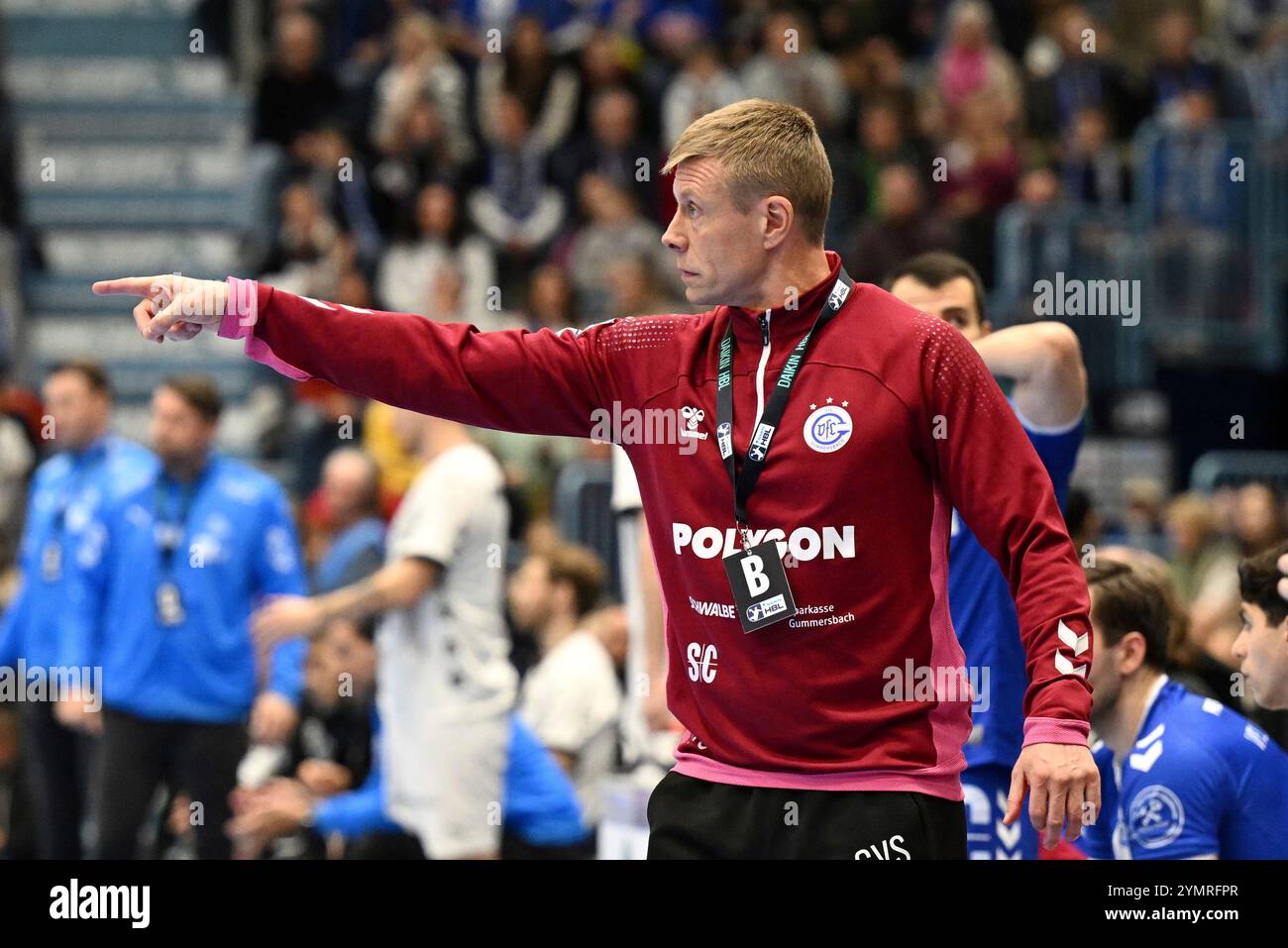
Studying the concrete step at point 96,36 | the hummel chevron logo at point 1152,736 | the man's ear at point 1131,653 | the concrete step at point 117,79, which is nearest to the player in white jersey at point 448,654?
the man's ear at point 1131,653

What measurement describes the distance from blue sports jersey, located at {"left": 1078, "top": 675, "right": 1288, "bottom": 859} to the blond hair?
1.54m

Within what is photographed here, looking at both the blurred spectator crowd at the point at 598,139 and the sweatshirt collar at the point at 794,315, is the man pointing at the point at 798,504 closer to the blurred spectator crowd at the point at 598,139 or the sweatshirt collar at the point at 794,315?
the sweatshirt collar at the point at 794,315

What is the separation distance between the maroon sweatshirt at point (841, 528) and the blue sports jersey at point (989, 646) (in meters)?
1.20

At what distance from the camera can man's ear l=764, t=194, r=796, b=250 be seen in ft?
12.1

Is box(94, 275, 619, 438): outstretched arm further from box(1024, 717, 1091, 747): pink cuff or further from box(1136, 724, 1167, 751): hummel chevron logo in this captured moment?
box(1136, 724, 1167, 751): hummel chevron logo

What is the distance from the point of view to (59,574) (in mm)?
8500

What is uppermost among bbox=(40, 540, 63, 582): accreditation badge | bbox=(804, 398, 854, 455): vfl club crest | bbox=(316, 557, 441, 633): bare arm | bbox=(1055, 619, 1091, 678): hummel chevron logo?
bbox=(804, 398, 854, 455): vfl club crest

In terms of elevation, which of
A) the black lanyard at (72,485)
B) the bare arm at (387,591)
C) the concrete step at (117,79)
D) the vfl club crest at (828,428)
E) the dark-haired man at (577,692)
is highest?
the concrete step at (117,79)

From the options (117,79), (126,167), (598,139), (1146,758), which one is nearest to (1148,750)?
(1146,758)

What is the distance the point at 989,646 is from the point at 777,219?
164 cm

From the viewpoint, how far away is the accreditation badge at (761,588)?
139 inches

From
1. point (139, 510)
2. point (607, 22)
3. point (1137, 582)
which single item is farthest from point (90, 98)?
point (1137, 582)

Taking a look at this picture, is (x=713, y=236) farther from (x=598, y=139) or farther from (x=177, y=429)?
(x=598, y=139)

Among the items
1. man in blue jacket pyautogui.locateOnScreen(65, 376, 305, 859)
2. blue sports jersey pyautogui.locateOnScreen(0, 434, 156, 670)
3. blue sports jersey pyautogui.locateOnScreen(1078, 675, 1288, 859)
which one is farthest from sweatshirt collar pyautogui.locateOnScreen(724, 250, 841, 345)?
blue sports jersey pyautogui.locateOnScreen(0, 434, 156, 670)
